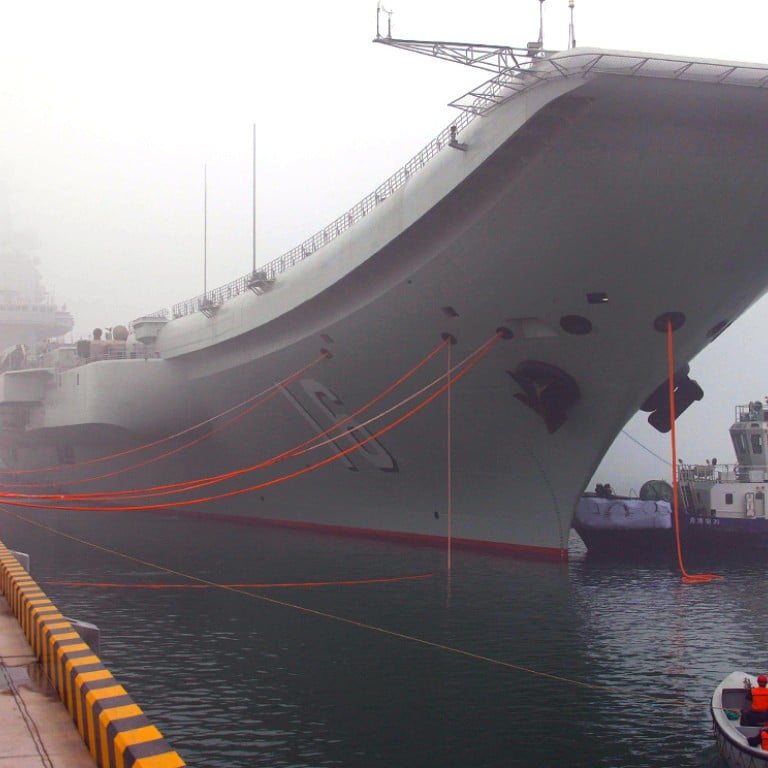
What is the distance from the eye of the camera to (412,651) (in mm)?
11117

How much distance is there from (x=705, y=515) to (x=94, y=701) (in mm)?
22391

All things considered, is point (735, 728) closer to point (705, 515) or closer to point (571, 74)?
point (571, 74)

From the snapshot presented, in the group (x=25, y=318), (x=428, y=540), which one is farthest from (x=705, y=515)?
(x=25, y=318)

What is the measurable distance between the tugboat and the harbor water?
11.9 feet

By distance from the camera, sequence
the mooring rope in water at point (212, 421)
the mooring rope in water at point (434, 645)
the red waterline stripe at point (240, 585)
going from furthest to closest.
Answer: the mooring rope in water at point (212, 421)
the red waterline stripe at point (240, 585)
the mooring rope in water at point (434, 645)

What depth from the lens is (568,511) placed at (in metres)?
16.4

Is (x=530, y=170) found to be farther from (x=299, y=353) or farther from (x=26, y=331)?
(x=26, y=331)

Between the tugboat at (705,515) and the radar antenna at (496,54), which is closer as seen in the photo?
the radar antenna at (496,54)

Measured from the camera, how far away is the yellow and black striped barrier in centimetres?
421

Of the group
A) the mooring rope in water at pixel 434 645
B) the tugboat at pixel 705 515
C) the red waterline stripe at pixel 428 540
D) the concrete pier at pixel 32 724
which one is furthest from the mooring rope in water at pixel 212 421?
the concrete pier at pixel 32 724

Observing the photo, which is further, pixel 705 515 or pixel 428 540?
pixel 705 515

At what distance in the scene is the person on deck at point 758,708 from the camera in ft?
25.8

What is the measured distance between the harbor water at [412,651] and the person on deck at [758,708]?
46 cm

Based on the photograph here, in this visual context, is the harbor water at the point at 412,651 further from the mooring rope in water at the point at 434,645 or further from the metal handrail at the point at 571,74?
the metal handrail at the point at 571,74
